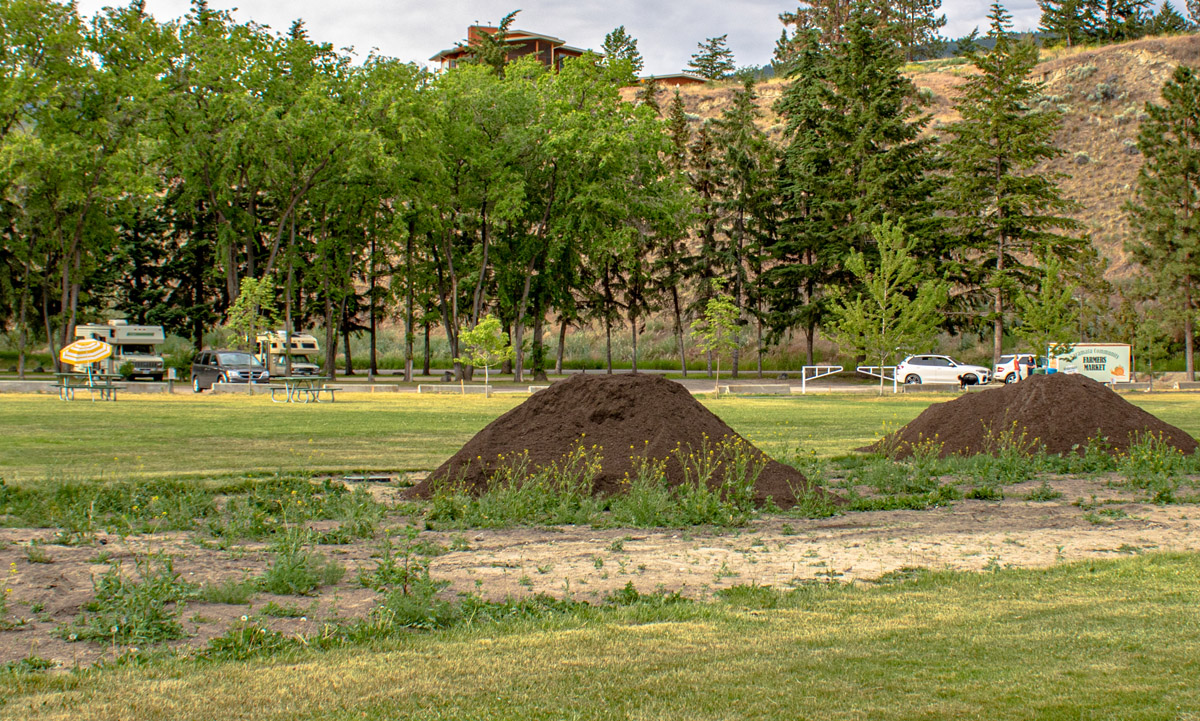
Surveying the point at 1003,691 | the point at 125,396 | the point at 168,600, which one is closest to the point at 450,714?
the point at 1003,691

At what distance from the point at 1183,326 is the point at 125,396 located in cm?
4836

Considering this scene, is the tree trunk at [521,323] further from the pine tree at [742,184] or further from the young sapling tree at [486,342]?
the pine tree at [742,184]

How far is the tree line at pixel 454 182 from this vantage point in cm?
4478

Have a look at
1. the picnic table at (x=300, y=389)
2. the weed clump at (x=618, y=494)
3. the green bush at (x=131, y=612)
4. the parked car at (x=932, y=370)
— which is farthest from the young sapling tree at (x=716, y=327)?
the green bush at (x=131, y=612)

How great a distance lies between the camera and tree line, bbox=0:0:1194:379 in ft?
147

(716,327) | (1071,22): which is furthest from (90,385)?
(1071,22)

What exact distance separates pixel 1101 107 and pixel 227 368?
81864mm

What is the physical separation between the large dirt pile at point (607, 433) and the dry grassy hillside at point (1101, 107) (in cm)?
7126

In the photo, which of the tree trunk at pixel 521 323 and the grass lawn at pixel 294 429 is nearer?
the grass lawn at pixel 294 429

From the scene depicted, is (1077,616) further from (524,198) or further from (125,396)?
(524,198)

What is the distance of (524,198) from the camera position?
49531 mm

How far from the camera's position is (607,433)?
11.4 meters

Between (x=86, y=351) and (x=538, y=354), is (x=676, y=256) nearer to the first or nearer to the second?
(x=538, y=354)

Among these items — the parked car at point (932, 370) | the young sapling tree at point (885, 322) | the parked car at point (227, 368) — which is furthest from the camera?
the parked car at point (932, 370)
